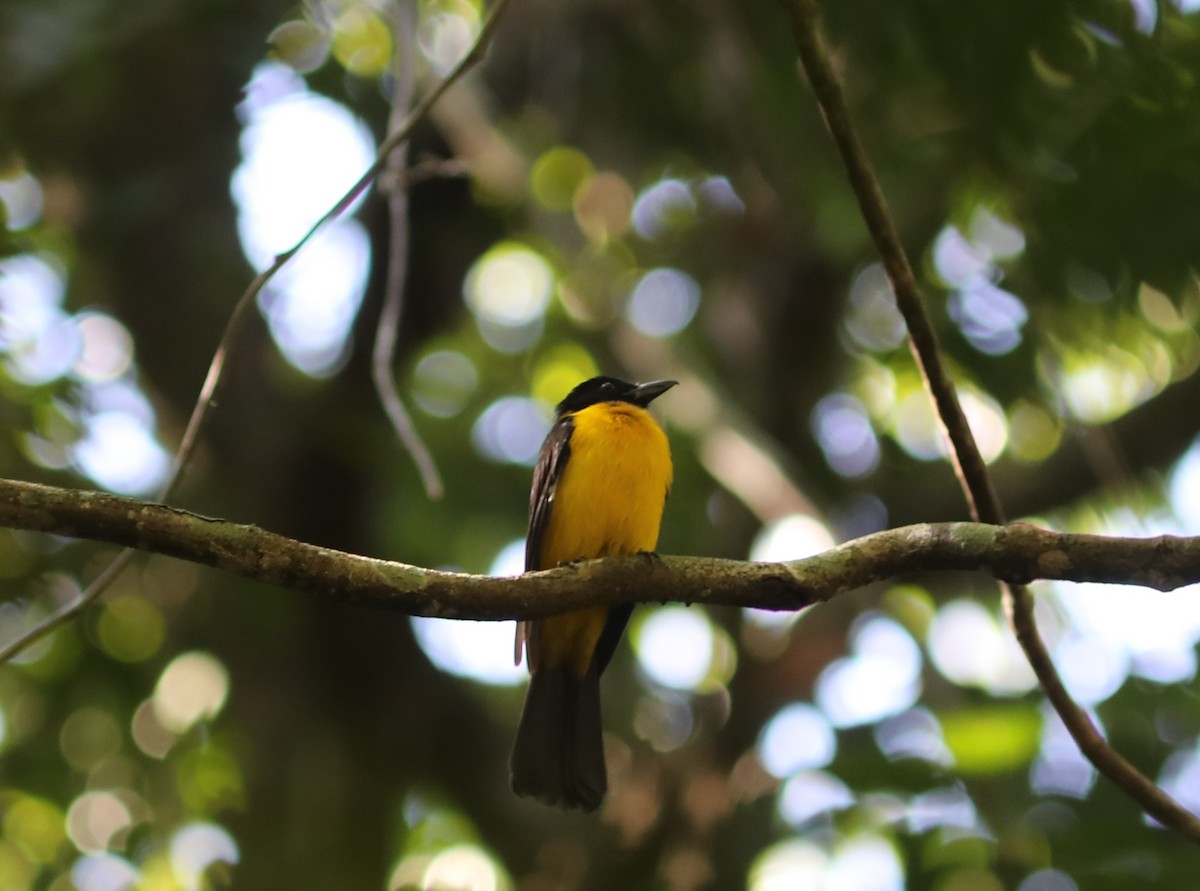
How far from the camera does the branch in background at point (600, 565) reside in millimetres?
2334

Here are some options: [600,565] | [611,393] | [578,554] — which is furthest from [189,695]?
[600,565]

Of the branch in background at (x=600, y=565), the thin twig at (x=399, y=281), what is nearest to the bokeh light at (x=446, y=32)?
the thin twig at (x=399, y=281)

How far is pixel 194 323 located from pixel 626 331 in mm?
2406

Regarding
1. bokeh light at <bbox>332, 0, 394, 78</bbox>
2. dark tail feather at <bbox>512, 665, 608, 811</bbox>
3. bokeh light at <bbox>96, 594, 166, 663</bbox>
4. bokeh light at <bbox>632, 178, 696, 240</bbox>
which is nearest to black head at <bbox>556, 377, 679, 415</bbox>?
dark tail feather at <bbox>512, 665, 608, 811</bbox>

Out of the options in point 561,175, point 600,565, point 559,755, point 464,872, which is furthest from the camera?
point 561,175

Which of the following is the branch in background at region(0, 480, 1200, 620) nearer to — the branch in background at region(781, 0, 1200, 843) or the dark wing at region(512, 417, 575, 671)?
the branch in background at region(781, 0, 1200, 843)

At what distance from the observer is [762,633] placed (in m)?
6.44

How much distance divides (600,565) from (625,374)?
4557 millimetres

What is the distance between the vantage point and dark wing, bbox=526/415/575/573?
174 inches

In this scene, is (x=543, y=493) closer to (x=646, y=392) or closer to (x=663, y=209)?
(x=646, y=392)

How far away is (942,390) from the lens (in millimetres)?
3205

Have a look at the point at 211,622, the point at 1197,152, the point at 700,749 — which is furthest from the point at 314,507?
the point at 1197,152

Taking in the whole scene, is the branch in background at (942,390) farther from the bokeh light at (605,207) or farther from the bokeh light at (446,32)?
the bokeh light at (605,207)

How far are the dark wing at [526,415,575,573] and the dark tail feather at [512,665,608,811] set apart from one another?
0.52m
